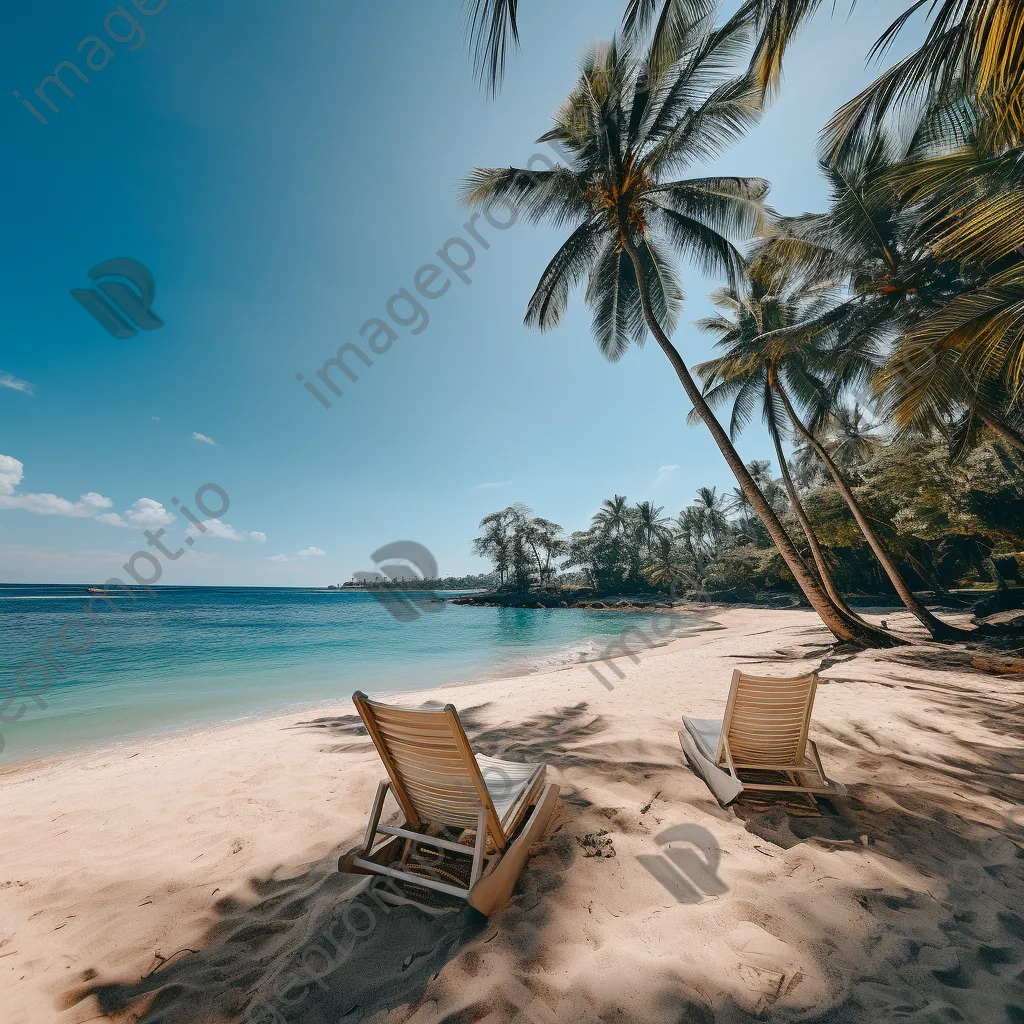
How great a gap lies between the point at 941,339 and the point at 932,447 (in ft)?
32.2

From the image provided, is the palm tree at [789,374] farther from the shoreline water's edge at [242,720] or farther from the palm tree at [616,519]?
the palm tree at [616,519]

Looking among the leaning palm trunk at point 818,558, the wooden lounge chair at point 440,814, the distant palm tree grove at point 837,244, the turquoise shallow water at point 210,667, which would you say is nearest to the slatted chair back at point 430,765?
the wooden lounge chair at point 440,814

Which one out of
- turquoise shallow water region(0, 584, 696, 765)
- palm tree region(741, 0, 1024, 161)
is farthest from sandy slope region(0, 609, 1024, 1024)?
palm tree region(741, 0, 1024, 161)

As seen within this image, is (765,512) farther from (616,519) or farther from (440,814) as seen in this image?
(616,519)

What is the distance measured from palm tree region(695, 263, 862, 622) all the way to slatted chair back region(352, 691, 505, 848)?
10.5 m

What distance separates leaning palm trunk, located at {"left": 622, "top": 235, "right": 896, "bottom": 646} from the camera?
845 cm

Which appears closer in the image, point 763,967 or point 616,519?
point 763,967

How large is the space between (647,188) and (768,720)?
1076 cm

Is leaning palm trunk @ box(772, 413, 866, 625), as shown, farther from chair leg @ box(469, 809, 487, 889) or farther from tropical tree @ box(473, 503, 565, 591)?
tropical tree @ box(473, 503, 565, 591)

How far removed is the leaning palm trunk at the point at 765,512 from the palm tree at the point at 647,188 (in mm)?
26

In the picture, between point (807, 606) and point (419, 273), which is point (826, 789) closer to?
point (419, 273)

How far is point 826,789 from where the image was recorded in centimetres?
280

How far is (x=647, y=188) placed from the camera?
9.33 m

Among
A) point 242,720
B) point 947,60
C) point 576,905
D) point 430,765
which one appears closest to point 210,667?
point 242,720
